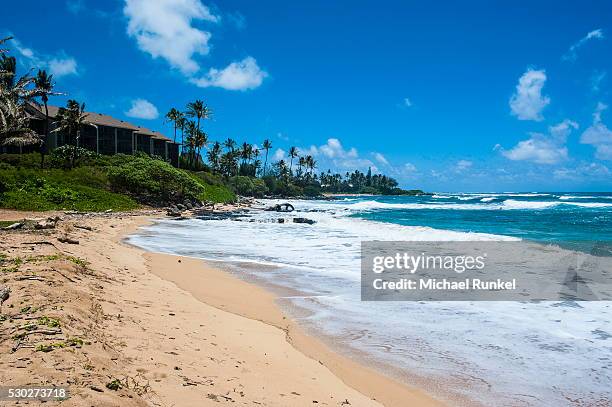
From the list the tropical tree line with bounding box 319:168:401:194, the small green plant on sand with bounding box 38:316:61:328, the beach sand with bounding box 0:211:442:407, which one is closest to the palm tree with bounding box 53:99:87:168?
the beach sand with bounding box 0:211:442:407

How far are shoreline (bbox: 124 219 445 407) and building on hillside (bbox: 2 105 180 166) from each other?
135 feet

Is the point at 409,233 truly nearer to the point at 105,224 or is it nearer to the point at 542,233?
the point at 542,233

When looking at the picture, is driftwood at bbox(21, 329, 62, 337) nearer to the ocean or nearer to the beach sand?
the beach sand

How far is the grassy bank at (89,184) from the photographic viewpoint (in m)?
27.8

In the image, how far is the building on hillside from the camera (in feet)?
158

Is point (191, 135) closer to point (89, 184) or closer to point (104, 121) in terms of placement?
point (104, 121)

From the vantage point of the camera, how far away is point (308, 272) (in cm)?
1259

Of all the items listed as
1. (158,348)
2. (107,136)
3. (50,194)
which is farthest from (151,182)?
(158,348)

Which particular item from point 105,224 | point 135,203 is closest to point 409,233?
point 105,224

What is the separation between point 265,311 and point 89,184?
33916mm

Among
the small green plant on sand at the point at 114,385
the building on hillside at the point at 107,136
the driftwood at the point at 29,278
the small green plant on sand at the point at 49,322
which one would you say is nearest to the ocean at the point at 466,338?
the small green plant on sand at the point at 114,385

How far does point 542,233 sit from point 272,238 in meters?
18.9

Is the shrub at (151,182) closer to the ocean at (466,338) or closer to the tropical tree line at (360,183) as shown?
the ocean at (466,338)

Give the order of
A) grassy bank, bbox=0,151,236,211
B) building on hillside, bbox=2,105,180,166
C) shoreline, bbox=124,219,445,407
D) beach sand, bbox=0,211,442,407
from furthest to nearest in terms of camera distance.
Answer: building on hillside, bbox=2,105,180,166
grassy bank, bbox=0,151,236,211
shoreline, bbox=124,219,445,407
beach sand, bbox=0,211,442,407
